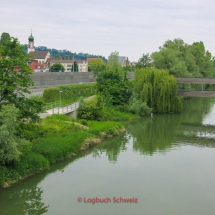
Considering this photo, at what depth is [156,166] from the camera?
1867 cm

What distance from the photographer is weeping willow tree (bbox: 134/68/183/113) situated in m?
36.8

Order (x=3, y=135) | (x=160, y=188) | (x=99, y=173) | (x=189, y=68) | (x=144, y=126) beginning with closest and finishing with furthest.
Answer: (x=3, y=135) → (x=160, y=188) → (x=99, y=173) → (x=144, y=126) → (x=189, y=68)

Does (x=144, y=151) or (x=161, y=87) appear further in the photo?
(x=161, y=87)

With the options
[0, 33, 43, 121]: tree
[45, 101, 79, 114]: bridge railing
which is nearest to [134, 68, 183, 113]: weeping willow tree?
[45, 101, 79, 114]: bridge railing

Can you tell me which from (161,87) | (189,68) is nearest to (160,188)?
(161,87)

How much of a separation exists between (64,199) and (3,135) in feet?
11.6

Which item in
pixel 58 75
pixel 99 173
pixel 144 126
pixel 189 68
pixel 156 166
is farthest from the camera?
pixel 189 68

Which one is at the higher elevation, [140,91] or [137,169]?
[140,91]

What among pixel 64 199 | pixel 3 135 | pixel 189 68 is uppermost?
pixel 189 68

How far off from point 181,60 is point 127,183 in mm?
36033

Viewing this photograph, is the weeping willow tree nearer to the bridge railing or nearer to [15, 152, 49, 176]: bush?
the bridge railing

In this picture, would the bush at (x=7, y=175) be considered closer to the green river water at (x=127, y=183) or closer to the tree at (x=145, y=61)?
the green river water at (x=127, y=183)

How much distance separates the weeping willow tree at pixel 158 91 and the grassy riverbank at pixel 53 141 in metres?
9.66

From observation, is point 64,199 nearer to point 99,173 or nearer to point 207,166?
point 99,173
